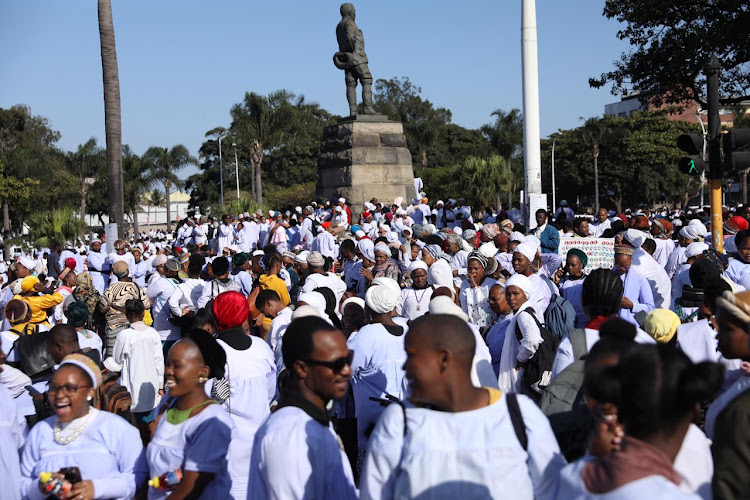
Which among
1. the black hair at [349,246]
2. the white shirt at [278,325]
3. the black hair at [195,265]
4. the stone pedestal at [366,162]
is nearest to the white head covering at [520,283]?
the white shirt at [278,325]

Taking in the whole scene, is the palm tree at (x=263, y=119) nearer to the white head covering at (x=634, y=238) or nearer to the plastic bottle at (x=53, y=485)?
the white head covering at (x=634, y=238)

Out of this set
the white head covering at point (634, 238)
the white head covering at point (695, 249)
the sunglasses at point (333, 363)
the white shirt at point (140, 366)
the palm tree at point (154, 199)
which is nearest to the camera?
the sunglasses at point (333, 363)

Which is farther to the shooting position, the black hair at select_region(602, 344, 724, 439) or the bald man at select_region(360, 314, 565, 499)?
the bald man at select_region(360, 314, 565, 499)

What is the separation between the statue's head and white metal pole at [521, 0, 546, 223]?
10.00 metres

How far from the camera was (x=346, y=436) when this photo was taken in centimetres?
608

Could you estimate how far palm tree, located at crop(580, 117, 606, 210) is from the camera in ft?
217

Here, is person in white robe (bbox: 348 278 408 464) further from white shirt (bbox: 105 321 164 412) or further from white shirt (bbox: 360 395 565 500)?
white shirt (bbox: 360 395 565 500)

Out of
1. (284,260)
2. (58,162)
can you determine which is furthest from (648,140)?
(284,260)

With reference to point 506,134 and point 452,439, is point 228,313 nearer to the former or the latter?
point 452,439

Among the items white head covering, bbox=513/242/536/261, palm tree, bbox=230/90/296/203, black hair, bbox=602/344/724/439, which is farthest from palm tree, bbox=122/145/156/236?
black hair, bbox=602/344/724/439

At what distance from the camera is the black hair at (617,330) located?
3.67 m

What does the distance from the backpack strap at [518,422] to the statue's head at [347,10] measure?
23.7m

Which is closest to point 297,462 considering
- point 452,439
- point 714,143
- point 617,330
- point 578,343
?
point 452,439

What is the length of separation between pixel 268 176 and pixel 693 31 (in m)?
59.2
